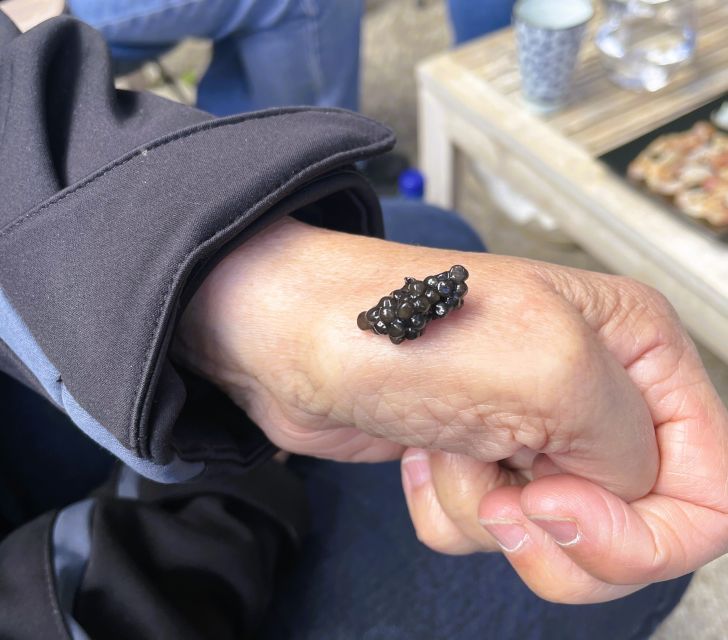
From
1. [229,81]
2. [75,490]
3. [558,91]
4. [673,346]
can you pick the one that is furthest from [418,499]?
[229,81]

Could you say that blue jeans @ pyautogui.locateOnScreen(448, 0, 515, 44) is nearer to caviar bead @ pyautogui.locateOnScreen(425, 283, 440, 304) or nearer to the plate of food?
the plate of food

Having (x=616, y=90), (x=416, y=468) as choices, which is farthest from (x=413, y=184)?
(x=416, y=468)

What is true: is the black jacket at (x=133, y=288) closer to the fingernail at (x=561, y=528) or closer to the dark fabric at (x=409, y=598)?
the dark fabric at (x=409, y=598)

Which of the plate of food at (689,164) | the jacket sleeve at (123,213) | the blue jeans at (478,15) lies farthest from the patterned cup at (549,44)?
the jacket sleeve at (123,213)

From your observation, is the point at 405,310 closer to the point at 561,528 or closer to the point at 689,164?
the point at 561,528

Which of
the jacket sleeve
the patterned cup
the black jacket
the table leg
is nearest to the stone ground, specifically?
the table leg

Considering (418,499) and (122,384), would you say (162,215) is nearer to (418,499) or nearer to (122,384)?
(122,384)

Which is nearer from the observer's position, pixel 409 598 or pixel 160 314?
pixel 160 314
